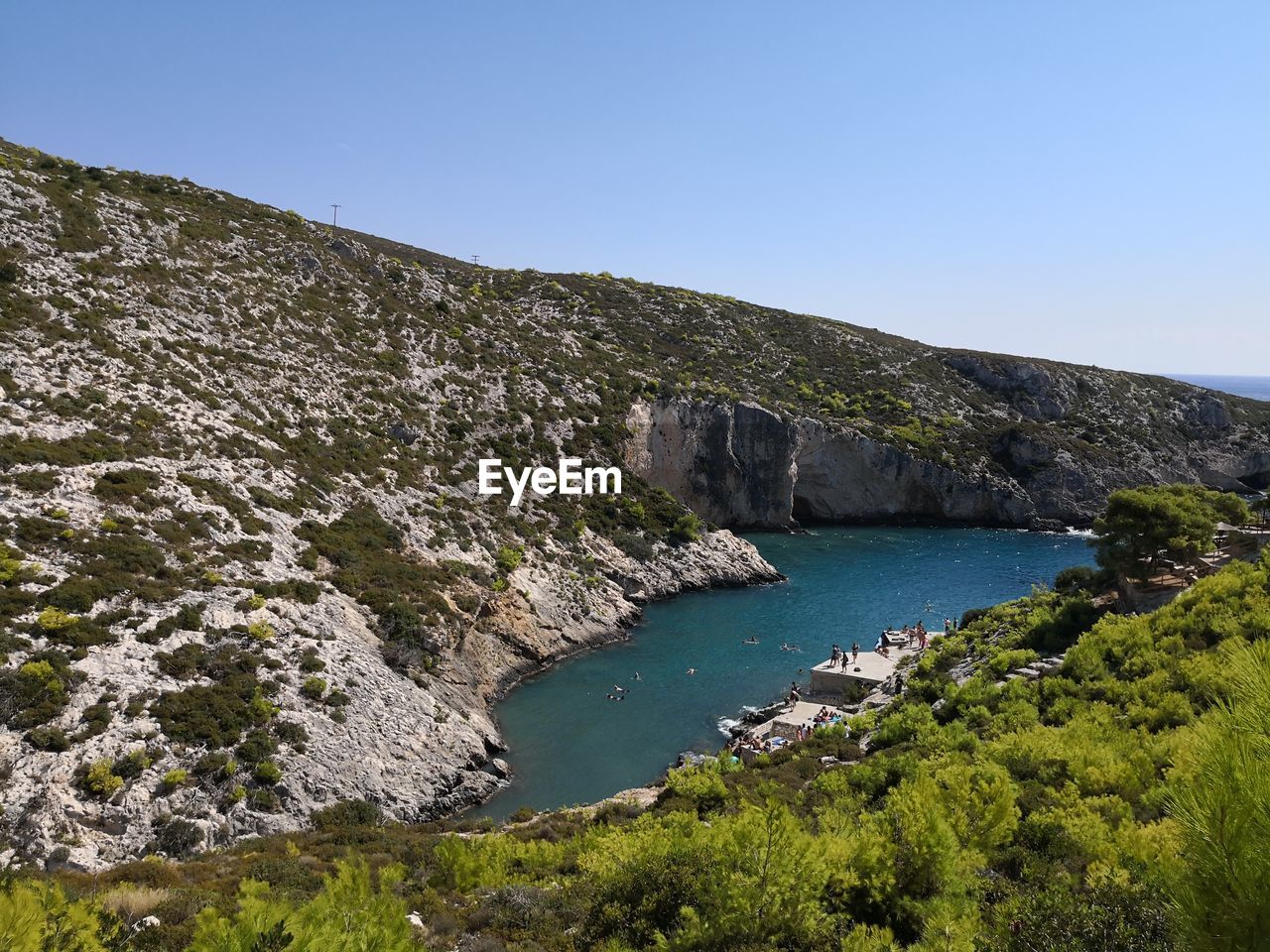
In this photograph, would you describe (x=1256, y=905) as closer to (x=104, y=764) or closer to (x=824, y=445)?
(x=104, y=764)

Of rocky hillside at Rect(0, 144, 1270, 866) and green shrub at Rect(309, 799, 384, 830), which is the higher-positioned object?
rocky hillside at Rect(0, 144, 1270, 866)

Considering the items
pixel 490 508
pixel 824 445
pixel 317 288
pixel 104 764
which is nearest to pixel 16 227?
pixel 317 288

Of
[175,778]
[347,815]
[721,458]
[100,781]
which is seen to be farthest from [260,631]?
[721,458]

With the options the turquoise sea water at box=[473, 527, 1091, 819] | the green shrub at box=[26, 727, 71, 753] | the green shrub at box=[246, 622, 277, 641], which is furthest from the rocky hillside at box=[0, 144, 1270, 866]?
the turquoise sea water at box=[473, 527, 1091, 819]

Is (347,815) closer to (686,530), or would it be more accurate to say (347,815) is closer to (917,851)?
(917,851)

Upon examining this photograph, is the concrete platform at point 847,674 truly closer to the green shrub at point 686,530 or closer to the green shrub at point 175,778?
the green shrub at point 686,530

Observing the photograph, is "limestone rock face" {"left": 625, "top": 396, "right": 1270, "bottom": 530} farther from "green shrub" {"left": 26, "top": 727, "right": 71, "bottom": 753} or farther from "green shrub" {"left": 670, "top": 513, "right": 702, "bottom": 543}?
"green shrub" {"left": 26, "top": 727, "right": 71, "bottom": 753}
